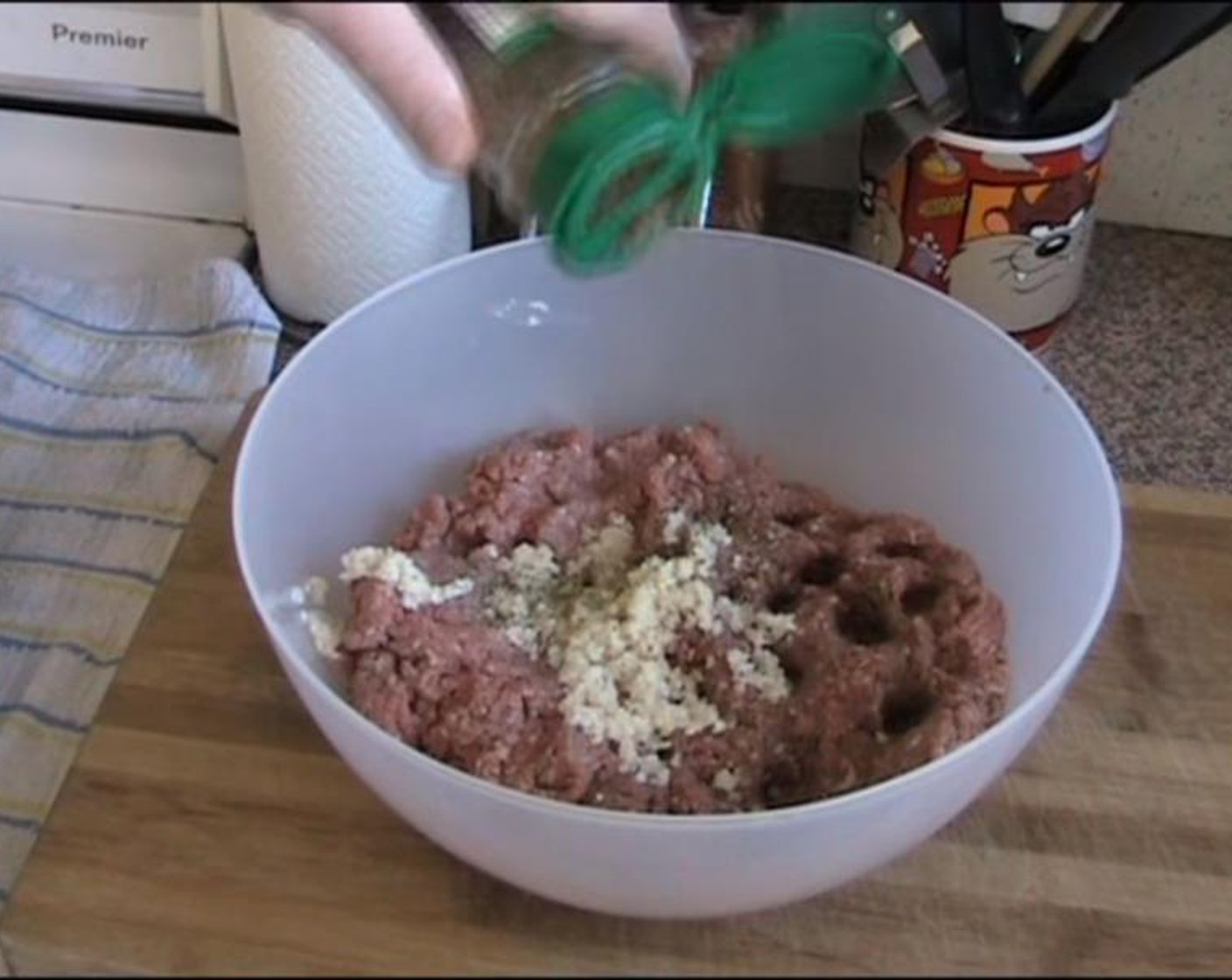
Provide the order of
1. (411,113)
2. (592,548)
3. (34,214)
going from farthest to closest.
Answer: (34,214) → (592,548) → (411,113)

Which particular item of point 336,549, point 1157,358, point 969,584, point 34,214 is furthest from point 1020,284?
point 34,214

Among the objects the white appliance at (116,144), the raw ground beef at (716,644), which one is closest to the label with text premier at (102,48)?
the white appliance at (116,144)

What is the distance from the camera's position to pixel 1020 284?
85 centimetres

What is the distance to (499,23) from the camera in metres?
0.50

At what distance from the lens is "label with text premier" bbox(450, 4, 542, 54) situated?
1.64 ft

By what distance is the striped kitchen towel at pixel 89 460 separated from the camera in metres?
0.78

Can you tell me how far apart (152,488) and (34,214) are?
182 mm

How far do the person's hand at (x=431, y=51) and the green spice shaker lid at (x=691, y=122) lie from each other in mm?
13

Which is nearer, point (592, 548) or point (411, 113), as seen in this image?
point (411, 113)

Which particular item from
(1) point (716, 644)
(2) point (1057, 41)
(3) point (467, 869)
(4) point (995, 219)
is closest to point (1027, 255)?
(4) point (995, 219)

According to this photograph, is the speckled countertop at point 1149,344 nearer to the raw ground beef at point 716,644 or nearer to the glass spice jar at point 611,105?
the raw ground beef at point 716,644

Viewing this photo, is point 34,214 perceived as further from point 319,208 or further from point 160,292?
point 319,208

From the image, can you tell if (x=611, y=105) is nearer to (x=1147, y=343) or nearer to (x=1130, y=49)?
(x=1130, y=49)

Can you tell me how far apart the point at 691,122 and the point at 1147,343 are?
465 millimetres
